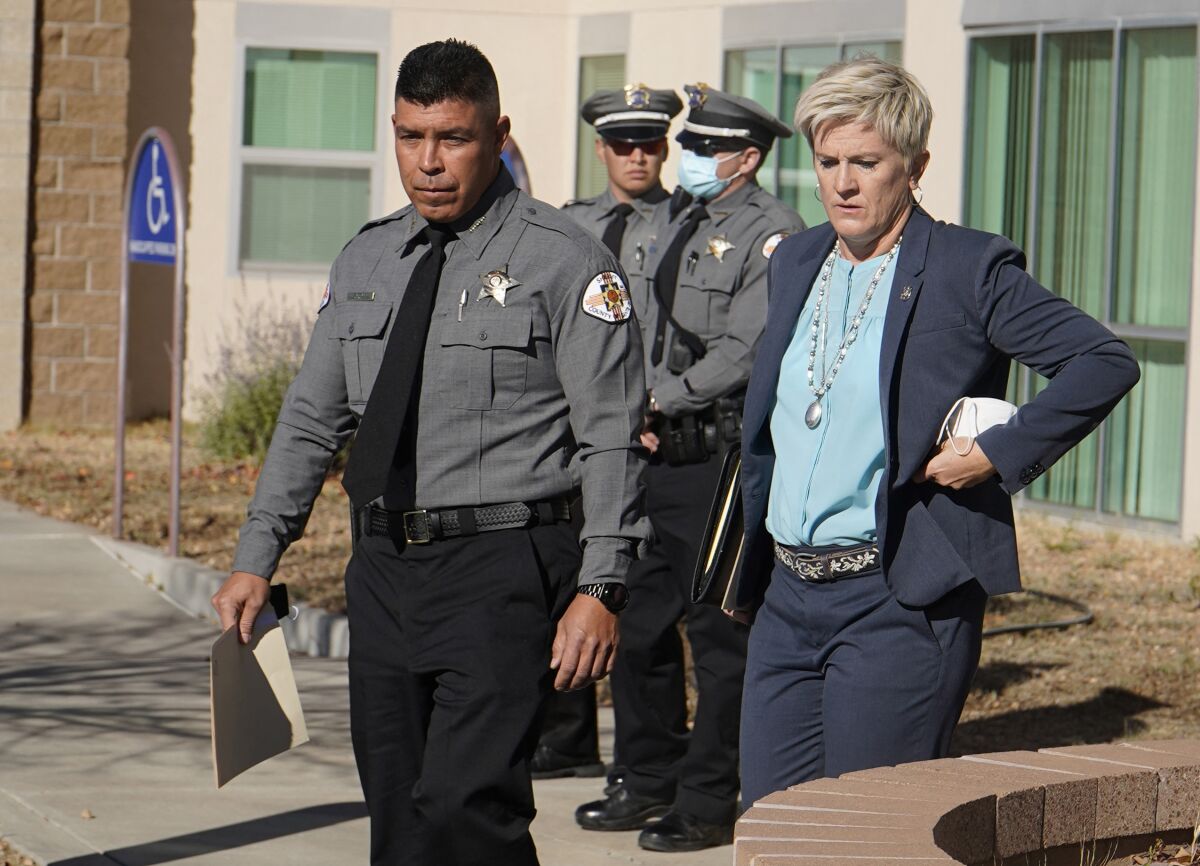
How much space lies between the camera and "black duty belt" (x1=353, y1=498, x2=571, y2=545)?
12.8ft

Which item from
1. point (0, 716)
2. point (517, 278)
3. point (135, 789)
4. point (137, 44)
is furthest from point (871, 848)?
Result: point (137, 44)

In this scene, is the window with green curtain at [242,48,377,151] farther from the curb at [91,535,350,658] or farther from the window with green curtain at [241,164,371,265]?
the curb at [91,535,350,658]

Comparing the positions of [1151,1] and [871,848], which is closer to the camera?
[871,848]

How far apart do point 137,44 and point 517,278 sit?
12.4 m

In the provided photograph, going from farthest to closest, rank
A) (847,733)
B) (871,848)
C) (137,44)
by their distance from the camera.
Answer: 1. (137,44)
2. (847,733)
3. (871,848)

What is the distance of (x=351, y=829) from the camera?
5699 millimetres

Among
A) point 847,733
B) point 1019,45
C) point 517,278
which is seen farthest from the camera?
point 1019,45

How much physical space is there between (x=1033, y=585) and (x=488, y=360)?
648 centimetres

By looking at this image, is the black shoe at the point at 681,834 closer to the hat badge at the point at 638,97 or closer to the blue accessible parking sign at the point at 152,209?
the hat badge at the point at 638,97

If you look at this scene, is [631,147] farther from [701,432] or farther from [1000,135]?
[1000,135]

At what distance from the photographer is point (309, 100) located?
15.8m

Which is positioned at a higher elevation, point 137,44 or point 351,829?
point 137,44

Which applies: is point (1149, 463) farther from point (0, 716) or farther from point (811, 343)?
point (811, 343)

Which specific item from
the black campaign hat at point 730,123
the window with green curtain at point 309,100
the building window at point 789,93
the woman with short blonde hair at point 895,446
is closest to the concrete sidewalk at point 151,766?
the woman with short blonde hair at point 895,446
